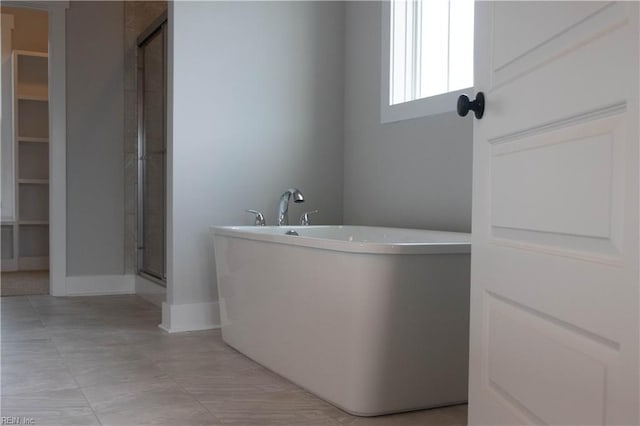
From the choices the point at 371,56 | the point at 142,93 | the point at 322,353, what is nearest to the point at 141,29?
the point at 142,93

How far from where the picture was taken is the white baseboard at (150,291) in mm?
3979

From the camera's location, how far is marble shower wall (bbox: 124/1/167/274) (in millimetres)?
4512

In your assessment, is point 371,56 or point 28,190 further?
point 28,190

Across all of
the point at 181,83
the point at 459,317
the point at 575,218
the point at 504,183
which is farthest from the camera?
the point at 181,83

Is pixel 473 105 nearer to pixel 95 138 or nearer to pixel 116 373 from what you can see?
pixel 116 373

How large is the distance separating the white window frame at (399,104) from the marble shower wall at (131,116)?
1928mm

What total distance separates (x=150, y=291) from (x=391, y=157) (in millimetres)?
1920

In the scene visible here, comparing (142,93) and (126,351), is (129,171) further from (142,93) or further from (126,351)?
(126,351)

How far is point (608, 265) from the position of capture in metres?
0.95

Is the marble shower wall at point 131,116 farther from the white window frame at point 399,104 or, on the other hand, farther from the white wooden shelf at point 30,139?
the white wooden shelf at point 30,139

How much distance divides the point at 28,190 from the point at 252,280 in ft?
14.1

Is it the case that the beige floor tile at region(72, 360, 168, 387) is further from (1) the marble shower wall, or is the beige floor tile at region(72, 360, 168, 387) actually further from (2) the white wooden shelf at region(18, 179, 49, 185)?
(2) the white wooden shelf at region(18, 179, 49, 185)

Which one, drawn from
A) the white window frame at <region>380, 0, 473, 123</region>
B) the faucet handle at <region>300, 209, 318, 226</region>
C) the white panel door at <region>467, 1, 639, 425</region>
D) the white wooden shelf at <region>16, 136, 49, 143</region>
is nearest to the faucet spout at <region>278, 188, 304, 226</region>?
the faucet handle at <region>300, 209, 318, 226</region>

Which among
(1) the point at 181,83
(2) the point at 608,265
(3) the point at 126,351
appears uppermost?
(1) the point at 181,83
